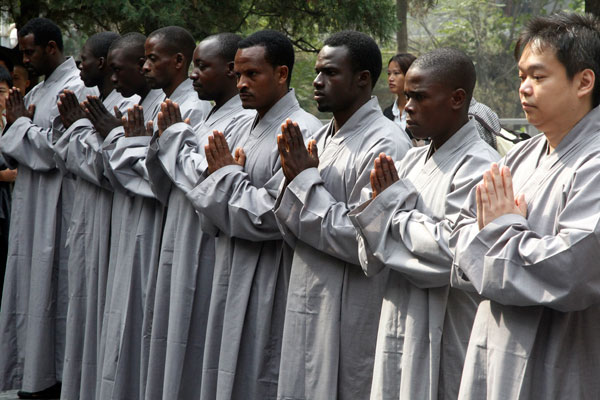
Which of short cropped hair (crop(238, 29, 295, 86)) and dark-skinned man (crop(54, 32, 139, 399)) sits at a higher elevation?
short cropped hair (crop(238, 29, 295, 86))

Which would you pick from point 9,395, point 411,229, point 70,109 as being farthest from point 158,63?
point 411,229

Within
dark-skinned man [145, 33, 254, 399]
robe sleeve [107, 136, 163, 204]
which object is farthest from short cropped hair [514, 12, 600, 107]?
robe sleeve [107, 136, 163, 204]

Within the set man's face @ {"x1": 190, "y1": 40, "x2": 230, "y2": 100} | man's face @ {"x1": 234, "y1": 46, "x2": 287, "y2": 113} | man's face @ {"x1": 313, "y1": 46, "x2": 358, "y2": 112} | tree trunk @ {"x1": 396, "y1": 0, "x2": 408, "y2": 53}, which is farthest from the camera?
tree trunk @ {"x1": 396, "y1": 0, "x2": 408, "y2": 53}

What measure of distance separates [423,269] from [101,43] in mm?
4104

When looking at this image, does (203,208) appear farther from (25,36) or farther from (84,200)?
(25,36)

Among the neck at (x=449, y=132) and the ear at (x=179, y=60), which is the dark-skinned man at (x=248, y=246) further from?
the ear at (x=179, y=60)

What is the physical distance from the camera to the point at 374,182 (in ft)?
13.0

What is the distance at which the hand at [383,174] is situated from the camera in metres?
3.95

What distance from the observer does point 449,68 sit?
4105 mm

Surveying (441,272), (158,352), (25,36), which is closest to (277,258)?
(158,352)

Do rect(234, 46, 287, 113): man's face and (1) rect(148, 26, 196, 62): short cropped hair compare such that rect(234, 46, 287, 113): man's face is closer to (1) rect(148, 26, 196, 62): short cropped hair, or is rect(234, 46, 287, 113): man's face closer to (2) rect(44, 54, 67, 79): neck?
(1) rect(148, 26, 196, 62): short cropped hair

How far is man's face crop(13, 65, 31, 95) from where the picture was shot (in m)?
9.20

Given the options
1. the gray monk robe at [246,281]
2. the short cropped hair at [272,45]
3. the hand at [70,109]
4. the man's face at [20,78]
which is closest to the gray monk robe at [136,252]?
the hand at [70,109]

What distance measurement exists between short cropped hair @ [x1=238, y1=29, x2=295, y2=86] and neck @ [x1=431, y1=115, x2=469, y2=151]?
4.59 feet
